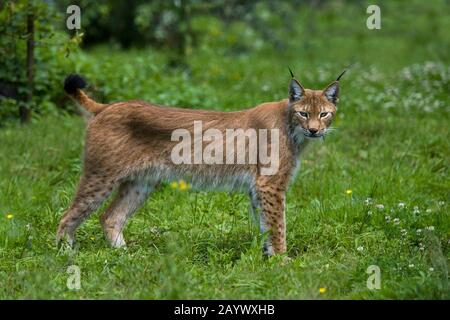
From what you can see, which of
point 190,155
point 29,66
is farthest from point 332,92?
point 29,66

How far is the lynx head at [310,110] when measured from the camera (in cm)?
636

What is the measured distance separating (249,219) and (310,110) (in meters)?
1.15

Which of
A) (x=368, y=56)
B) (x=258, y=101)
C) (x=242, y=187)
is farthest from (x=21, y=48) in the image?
(x=368, y=56)

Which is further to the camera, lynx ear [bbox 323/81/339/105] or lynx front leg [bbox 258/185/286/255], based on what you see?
lynx ear [bbox 323/81/339/105]

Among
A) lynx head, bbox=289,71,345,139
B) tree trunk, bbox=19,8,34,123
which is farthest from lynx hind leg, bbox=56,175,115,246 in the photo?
tree trunk, bbox=19,8,34,123

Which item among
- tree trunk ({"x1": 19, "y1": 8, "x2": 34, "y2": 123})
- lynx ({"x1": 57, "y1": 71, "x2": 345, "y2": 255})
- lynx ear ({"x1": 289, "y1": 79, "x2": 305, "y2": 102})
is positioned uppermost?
→ tree trunk ({"x1": 19, "y1": 8, "x2": 34, "y2": 123})

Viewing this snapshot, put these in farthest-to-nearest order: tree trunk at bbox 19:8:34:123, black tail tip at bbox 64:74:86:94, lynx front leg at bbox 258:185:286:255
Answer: tree trunk at bbox 19:8:34:123 → black tail tip at bbox 64:74:86:94 → lynx front leg at bbox 258:185:286:255

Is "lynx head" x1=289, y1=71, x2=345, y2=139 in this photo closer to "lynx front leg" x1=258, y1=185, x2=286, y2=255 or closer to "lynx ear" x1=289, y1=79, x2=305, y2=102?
"lynx ear" x1=289, y1=79, x2=305, y2=102

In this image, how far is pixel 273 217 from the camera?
6383mm

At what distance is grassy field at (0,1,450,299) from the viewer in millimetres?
5328

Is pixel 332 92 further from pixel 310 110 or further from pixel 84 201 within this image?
pixel 84 201

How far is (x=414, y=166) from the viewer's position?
8.49 m

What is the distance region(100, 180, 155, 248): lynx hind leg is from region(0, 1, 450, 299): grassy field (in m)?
0.14
